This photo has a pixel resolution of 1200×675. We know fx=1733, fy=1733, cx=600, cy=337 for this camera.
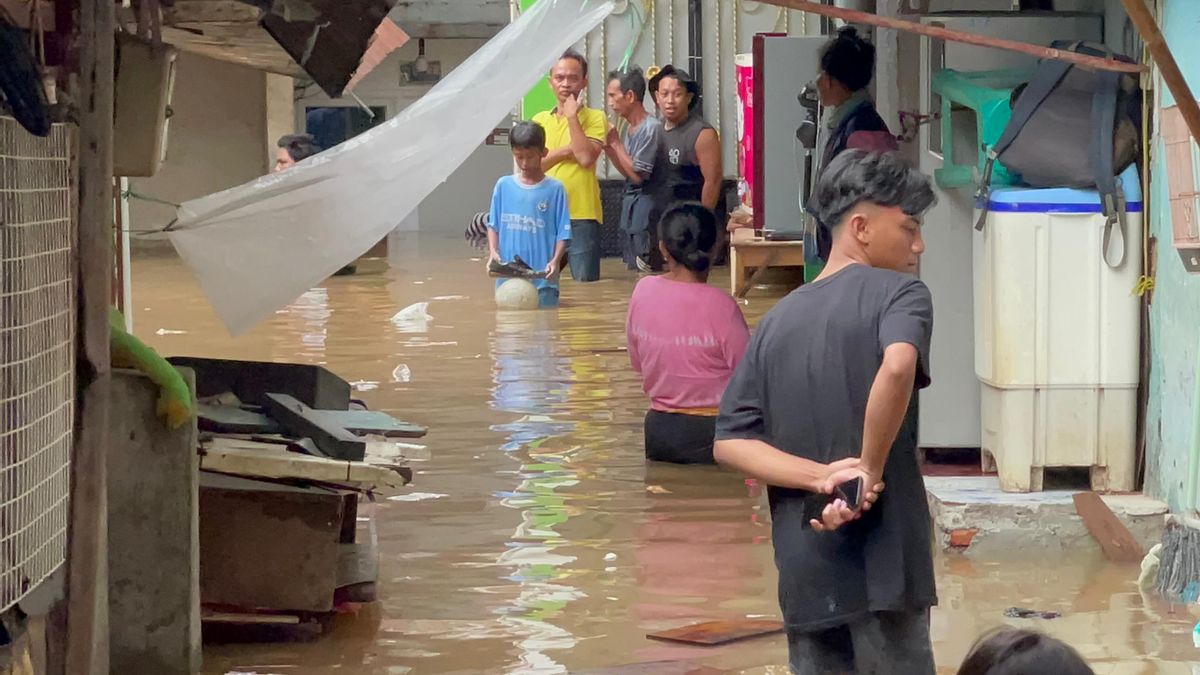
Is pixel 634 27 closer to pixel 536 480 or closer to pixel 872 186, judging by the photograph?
pixel 536 480

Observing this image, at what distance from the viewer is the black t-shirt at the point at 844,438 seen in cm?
359

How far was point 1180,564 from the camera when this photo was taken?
18.9ft

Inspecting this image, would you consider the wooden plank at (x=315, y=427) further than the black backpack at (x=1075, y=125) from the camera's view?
No

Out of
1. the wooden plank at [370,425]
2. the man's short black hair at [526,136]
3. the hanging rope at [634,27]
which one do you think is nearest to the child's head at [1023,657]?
the wooden plank at [370,425]

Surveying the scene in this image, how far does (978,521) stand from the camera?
6469 mm

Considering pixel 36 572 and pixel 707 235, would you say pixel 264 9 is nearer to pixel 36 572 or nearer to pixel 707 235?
pixel 36 572

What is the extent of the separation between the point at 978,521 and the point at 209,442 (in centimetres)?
286

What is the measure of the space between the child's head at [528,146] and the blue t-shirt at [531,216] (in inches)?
4.4

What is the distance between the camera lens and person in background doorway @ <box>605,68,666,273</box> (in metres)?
13.3

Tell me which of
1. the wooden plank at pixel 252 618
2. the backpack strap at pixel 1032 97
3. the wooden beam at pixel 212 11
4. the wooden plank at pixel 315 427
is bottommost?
the wooden plank at pixel 252 618

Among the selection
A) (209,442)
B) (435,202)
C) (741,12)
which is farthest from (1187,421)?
(435,202)

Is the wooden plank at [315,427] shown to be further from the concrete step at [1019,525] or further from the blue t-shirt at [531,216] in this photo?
the blue t-shirt at [531,216]

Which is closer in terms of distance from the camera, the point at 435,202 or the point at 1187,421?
the point at 1187,421

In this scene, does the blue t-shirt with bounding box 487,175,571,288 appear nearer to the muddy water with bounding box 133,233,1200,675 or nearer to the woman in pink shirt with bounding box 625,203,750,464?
the muddy water with bounding box 133,233,1200,675
